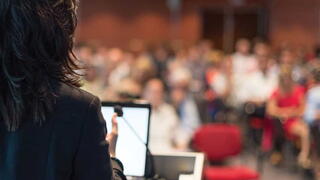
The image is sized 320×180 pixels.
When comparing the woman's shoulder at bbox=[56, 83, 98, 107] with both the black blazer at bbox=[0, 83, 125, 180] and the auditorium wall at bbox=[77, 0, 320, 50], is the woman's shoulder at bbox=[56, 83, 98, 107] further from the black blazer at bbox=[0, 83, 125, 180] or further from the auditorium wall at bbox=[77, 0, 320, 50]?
the auditorium wall at bbox=[77, 0, 320, 50]

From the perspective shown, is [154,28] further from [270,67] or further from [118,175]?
[118,175]

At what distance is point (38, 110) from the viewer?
1391mm

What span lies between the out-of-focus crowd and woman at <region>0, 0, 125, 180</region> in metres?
2.14

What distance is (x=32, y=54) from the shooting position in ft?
4.53

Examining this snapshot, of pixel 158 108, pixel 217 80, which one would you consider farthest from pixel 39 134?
pixel 217 80

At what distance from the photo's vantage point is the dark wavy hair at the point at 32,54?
137 cm

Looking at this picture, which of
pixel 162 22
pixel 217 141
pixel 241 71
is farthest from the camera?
pixel 162 22

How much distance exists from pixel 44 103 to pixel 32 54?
0.13 meters

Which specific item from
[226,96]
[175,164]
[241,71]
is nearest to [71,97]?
[175,164]

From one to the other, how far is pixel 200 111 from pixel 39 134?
5.53 metres

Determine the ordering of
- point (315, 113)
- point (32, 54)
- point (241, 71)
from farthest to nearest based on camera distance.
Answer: point (241, 71) < point (315, 113) < point (32, 54)

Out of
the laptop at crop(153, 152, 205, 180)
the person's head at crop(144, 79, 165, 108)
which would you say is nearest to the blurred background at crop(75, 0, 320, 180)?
the person's head at crop(144, 79, 165, 108)

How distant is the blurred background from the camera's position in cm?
508

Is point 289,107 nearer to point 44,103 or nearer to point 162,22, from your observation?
point 44,103
